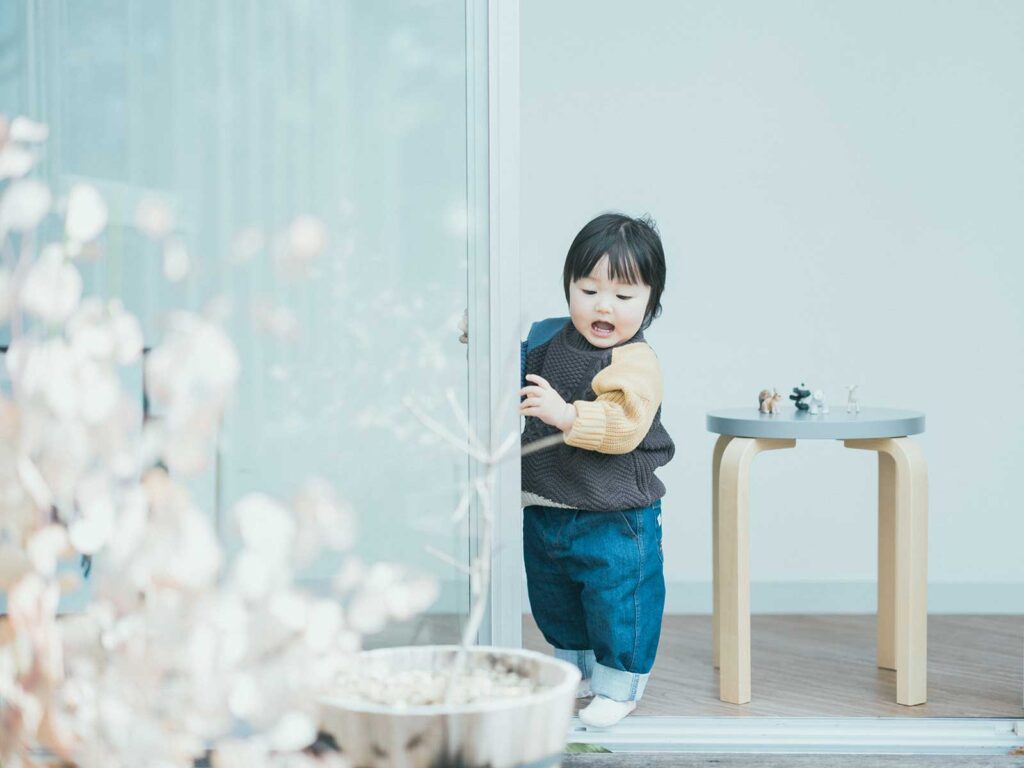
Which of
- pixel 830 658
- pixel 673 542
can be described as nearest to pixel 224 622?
pixel 830 658

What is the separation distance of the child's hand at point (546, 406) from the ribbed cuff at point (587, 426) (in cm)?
1

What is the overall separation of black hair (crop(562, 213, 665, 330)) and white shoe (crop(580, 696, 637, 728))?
713mm

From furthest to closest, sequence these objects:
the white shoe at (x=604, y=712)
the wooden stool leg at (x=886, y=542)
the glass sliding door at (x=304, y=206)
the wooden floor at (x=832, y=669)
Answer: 1. the wooden stool leg at (x=886, y=542)
2. the wooden floor at (x=832, y=669)
3. the white shoe at (x=604, y=712)
4. the glass sliding door at (x=304, y=206)

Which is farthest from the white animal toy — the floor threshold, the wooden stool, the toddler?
the floor threshold

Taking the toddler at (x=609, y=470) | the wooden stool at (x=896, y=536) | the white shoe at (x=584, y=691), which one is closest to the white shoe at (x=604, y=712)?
the toddler at (x=609, y=470)

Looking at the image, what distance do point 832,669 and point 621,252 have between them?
3.51ft

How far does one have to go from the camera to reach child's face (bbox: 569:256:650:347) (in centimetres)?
218

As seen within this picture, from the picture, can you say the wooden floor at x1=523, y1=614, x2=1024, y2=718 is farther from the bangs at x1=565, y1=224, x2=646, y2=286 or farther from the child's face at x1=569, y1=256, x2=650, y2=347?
the bangs at x1=565, y1=224, x2=646, y2=286

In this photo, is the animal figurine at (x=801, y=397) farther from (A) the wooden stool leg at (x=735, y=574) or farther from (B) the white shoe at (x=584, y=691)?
(B) the white shoe at (x=584, y=691)

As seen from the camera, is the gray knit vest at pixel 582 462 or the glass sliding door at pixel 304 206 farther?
the gray knit vest at pixel 582 462

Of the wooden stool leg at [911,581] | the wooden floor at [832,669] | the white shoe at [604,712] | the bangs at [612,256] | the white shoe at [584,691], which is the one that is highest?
the bangs at [612,256]

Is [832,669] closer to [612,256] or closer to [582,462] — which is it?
[582,462]

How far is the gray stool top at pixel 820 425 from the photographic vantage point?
232 cm

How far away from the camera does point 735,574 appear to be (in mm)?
2312
